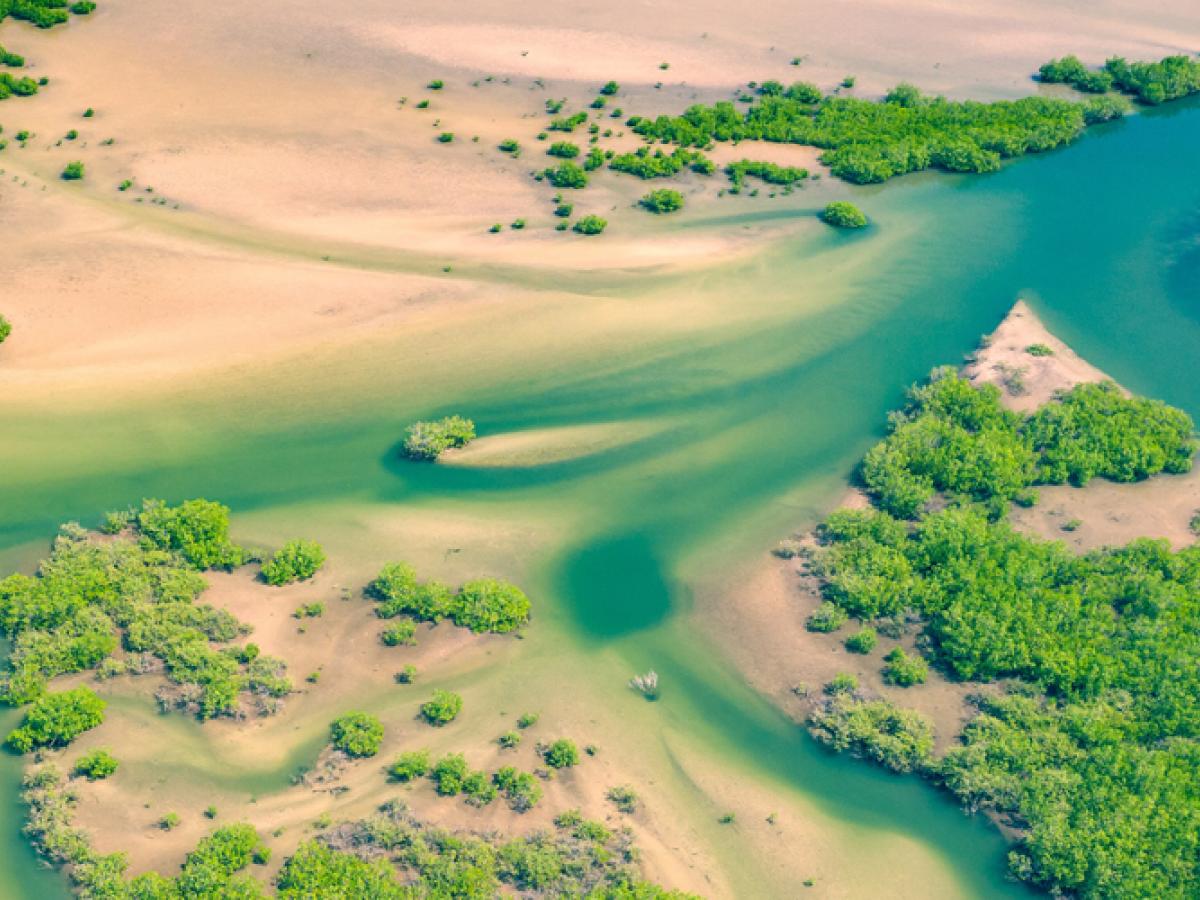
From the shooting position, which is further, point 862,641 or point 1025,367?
point 1025,367

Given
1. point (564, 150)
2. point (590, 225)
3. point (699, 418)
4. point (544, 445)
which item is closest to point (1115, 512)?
point (699, 418)

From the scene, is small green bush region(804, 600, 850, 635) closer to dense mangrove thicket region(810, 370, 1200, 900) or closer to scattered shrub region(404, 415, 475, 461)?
dense mangrove thicket region(810, 370, 1200, 900)

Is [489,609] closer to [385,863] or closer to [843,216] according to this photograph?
[385,863]

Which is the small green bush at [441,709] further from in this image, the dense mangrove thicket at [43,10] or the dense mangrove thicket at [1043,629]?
the dense mangrove thicket at [43,10]

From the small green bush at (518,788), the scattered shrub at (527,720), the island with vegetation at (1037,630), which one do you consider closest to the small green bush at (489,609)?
the scattered shrub at (527,720)

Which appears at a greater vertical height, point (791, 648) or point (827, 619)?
point (827, 619)
